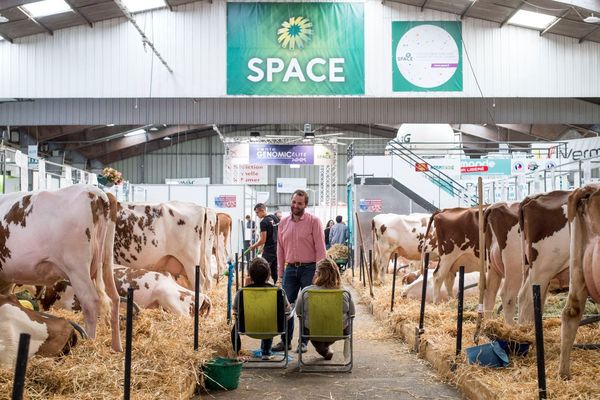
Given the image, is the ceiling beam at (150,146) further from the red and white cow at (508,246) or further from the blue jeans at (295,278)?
the red and white cow at (508,246)

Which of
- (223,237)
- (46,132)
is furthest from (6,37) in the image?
(46,132)

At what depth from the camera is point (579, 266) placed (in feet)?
17.9

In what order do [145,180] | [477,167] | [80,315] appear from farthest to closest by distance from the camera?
[145,180] < [477,167] < [80,315]

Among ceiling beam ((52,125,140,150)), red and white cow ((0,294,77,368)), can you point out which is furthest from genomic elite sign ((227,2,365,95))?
ceiling beam ((52,125,140,150))

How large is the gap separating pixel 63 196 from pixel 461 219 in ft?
19.5

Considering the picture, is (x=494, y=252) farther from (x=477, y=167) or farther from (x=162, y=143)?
(x=162, y=143)

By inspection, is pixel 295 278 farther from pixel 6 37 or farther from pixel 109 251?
pixel 6 37

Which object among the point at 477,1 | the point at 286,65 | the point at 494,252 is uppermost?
the point at 477,1

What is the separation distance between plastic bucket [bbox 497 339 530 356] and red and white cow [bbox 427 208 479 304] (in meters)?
4.31

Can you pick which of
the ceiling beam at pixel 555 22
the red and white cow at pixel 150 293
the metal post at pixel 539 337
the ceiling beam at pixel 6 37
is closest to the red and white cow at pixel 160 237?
the red and white cow at pixel 150 293

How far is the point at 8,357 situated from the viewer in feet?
17.6

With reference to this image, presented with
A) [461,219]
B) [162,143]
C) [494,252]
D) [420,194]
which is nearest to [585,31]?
[420,194]

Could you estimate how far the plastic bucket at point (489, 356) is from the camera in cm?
618

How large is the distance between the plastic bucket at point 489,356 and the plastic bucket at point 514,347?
0.14ft
